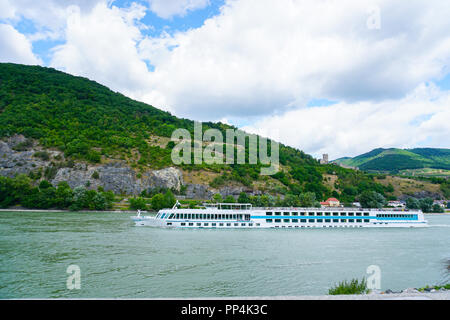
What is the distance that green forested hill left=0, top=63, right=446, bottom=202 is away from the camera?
89812 millimetres

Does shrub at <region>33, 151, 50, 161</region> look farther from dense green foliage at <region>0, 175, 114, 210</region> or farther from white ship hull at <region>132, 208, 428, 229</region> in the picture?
white ship hull at <region>132, 208, 428, 229</region>

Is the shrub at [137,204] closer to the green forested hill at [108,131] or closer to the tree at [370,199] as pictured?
the green forested hill at [108,131]

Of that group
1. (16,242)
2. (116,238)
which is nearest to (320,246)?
(116,238)

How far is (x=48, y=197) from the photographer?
2474 inches

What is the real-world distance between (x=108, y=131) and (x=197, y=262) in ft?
304

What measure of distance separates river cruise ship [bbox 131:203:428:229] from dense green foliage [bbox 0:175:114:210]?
26.3m

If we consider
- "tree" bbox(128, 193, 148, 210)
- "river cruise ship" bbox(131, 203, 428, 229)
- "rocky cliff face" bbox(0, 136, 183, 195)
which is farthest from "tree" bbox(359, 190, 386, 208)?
"tree" bbox(128, 193, 148, 210)

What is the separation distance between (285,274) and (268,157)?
4245 inches

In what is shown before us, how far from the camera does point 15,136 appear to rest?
287ft

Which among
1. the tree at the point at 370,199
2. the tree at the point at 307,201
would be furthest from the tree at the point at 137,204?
the tree at the point at 370,199

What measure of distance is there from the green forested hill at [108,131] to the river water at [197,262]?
5729 centimetres

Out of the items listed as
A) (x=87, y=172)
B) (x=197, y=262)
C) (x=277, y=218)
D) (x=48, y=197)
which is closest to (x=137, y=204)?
(x=48, y=197)

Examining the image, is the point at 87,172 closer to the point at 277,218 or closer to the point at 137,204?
the point at 137,204

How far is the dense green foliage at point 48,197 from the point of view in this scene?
6197 cm
